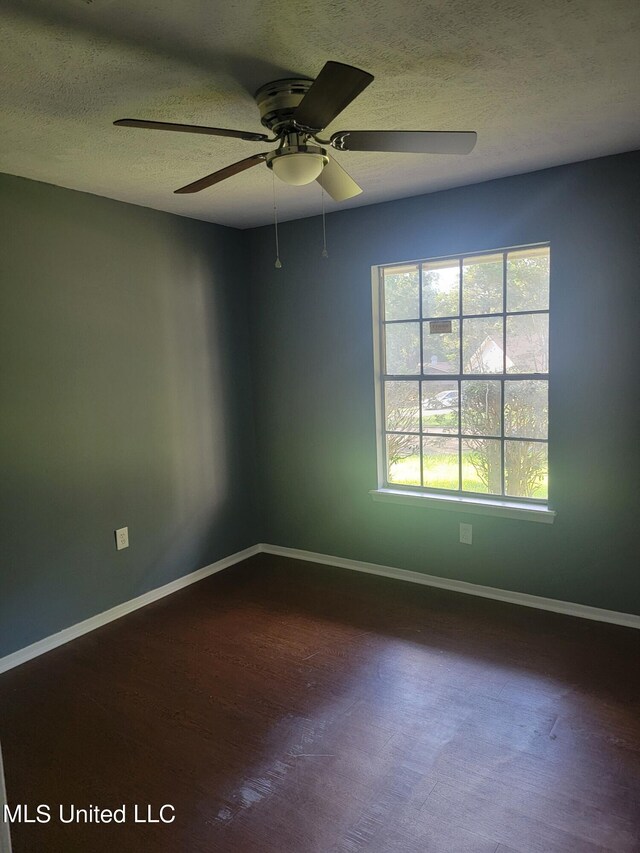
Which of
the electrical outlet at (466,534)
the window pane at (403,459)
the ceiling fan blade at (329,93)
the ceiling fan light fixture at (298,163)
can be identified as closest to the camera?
the ceiling fan blade at (329,93)

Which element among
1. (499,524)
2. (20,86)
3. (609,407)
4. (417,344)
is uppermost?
(20,86)

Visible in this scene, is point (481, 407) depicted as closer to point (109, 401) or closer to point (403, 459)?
point (403, 459)

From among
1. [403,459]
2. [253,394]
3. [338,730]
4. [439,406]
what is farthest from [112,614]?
[439,406]

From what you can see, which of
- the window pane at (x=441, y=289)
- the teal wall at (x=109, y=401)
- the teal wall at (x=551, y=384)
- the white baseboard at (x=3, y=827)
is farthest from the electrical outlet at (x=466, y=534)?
the white baseboard at (x=3, y=827)

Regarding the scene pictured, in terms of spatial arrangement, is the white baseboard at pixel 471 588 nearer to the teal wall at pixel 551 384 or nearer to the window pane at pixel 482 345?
the teal wall at pixel 551 384

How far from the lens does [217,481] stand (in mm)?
3992

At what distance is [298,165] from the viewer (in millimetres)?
1863

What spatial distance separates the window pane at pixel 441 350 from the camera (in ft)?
11.1

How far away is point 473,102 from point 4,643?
3.19 meters

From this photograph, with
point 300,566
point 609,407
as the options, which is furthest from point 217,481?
point 609,407

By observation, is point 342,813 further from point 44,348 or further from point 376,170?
point 376,170

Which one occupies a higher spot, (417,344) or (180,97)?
(180,97)

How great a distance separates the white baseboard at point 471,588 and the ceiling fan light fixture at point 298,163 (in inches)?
101

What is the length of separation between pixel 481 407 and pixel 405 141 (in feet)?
6.12
